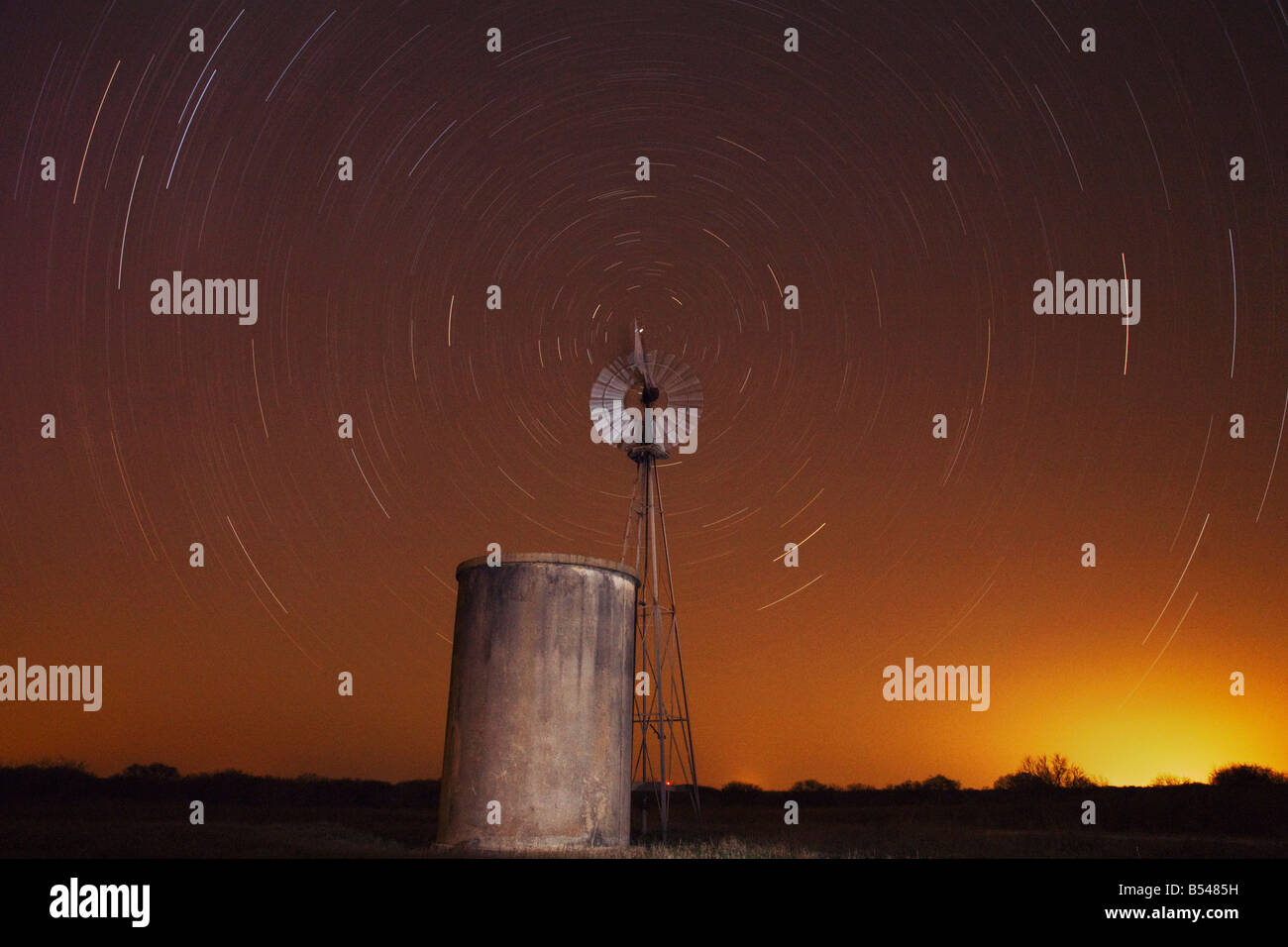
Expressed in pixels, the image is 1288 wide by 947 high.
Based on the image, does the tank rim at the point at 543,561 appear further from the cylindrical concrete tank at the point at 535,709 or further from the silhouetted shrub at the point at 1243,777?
the silhouetted shrub at the point at 1243,777

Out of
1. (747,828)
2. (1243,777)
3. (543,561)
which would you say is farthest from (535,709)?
(1243,777)

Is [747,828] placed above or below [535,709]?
below

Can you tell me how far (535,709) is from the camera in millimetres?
21531

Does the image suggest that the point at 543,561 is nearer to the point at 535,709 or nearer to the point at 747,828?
the point at 535,709

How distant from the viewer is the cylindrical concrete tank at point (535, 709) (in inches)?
835

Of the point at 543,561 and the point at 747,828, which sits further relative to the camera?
the point at 747,828

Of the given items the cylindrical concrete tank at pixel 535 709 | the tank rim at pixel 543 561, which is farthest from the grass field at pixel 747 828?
the tank rim at pixel 543 561

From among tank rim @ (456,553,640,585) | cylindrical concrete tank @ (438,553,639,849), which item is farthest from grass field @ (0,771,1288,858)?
tank rim @ (456,553,640,585)

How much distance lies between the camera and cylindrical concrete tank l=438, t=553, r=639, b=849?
69.6 feet
